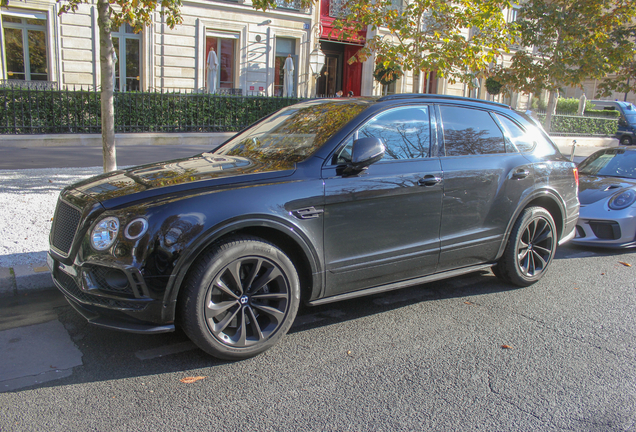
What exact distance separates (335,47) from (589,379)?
85.5 feet

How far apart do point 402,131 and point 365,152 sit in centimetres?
67

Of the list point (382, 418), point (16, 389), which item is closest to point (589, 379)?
point (382, 418)

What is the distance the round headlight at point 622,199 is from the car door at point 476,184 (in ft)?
7.84

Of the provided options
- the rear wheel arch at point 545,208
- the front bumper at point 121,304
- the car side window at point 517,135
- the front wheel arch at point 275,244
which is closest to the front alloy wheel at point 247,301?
the front wheel arch at point 275,244

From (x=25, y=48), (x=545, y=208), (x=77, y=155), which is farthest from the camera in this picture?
(x=25, y=48)

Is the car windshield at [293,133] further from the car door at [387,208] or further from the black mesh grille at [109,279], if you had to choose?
the black mesh grille at [109,279]

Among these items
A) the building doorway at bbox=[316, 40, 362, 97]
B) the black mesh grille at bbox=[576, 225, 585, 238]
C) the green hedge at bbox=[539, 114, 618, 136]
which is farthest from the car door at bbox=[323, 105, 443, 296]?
the building doorway at bbox=[316, 40, 362, 97]

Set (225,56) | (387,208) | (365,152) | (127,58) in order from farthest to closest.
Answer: (225,56), (127,58), (387,208), (365,152)

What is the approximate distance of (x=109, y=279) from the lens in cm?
303

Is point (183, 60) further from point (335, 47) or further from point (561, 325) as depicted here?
point (561, 325)

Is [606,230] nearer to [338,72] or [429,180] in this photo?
[429,180]

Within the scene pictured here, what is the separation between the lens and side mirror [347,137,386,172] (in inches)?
139

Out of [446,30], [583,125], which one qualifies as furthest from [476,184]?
[583,125]

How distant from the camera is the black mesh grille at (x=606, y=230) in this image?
6.23 m
